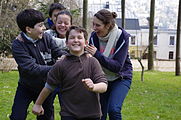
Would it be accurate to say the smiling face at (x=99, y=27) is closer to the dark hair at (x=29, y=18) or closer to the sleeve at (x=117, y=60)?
the sleeve at (x=117, y=60)

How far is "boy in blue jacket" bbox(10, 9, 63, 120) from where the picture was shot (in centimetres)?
377

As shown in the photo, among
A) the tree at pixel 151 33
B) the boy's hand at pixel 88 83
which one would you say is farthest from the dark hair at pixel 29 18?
the tree at pixel 151 33

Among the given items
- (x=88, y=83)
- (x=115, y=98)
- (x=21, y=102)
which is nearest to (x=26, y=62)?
(x=21, y=102)

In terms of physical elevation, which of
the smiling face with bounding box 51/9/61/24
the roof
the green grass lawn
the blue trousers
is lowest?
the roof

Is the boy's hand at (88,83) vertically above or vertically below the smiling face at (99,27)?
below

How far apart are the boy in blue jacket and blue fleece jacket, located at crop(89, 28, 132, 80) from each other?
0.54 m

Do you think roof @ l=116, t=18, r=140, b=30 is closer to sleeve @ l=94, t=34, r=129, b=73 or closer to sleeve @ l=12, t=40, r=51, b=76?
sleeve @ l=94, t=34, r=129, b=73

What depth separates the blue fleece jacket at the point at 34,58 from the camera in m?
3.73

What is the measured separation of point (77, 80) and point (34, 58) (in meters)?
0.96

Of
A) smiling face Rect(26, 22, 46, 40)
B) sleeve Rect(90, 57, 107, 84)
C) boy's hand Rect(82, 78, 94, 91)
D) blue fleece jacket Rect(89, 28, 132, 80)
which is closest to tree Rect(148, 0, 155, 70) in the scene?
blue fleece jacket Rect(89, 28, 132, 80)

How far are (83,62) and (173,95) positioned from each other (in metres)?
7.70

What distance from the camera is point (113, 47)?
4.25 meters

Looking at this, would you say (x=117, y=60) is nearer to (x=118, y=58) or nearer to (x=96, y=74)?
(x=118, y=58)

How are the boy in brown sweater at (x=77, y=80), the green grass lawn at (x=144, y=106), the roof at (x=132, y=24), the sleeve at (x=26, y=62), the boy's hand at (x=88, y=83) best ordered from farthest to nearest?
the roof at (x=132, y=24) < the green grass lawn at (x=144, y=106) < the sleeve at (x=26, y=62) < the boy in brown sweater at (x=77, y=80) < the boy's hand at (x=88, y=83)
